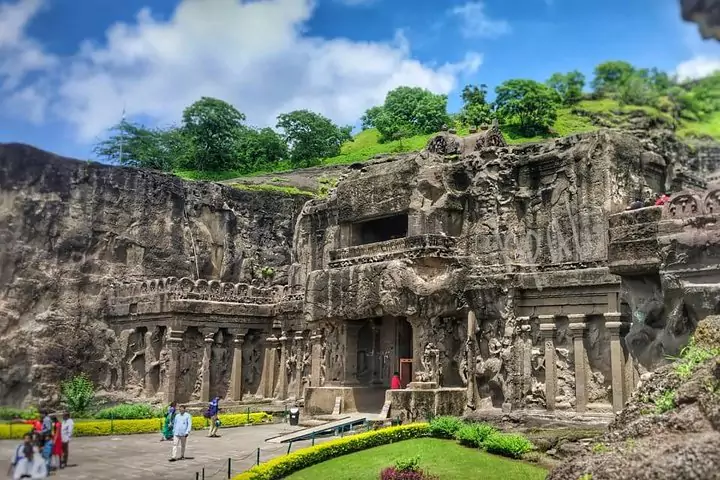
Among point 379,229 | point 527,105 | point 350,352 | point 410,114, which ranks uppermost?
point 410,114

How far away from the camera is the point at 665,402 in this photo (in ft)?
30.4

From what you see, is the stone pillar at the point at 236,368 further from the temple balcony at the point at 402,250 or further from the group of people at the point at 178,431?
the group of people at the point at 178,431

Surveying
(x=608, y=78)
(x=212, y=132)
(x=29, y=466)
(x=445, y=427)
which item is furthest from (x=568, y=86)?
(x=29, y=466)

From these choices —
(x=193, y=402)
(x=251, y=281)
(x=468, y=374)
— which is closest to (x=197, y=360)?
(x=193, y=402)

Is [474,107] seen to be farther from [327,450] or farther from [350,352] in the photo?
[327,450]

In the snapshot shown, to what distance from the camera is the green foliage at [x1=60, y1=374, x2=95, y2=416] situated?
27203 mm

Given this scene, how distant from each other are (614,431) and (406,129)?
2103 inches

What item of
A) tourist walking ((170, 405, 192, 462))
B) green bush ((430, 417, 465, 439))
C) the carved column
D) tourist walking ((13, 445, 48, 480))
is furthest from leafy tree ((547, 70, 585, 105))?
tourist walking ((13, 445, 48, 480))

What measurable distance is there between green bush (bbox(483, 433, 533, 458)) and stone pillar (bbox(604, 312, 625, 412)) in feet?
11.4

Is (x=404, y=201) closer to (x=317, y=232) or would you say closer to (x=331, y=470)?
(x=317, y=232)

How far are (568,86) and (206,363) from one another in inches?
1813

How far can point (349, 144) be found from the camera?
64250 millimetres

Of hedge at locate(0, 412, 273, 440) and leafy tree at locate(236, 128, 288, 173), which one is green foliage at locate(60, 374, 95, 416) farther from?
leafy tree at locate(236, 128, 288, 173)

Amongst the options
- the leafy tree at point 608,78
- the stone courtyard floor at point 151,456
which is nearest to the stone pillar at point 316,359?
the stone courtyard floor at point 151,456
